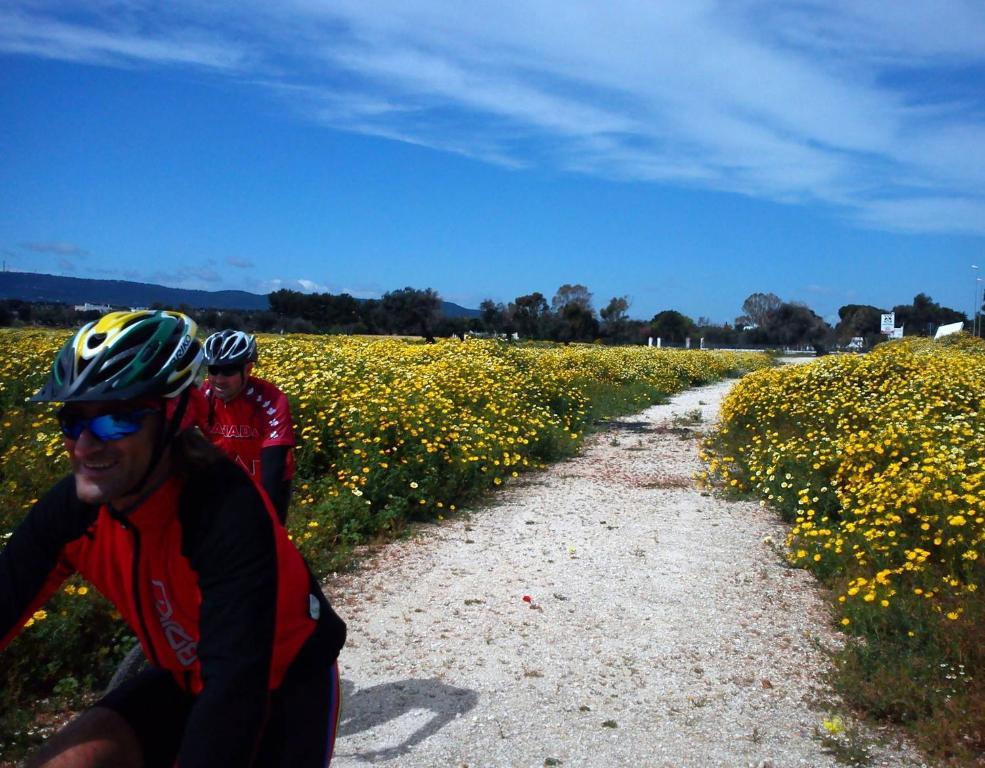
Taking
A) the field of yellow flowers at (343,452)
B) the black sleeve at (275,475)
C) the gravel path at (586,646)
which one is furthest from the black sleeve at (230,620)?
the field of yellow flowers at (343,452)

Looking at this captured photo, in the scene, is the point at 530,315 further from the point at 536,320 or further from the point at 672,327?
the point at 672,327

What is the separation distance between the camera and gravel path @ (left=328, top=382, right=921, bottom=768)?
416 centimetres

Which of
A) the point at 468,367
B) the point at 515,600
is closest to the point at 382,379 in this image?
the point at 468,367

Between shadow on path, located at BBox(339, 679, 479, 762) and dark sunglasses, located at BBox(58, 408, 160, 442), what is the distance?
268 cm

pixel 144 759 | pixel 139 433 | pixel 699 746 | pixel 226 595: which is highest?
pixel 139 433

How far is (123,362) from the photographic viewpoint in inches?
73.7

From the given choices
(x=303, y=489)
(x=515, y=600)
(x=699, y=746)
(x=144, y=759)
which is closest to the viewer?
(x=144, y=759)

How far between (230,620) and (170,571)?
8.6 inches

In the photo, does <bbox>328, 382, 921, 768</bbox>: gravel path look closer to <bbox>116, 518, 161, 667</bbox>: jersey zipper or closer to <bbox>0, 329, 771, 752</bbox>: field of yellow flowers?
<bbox>0, 329, 771, 752</bbox>: field of yellow flowers

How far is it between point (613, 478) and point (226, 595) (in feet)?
31.5

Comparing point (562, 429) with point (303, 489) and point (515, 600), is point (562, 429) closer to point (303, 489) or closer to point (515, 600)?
point (303, 489)

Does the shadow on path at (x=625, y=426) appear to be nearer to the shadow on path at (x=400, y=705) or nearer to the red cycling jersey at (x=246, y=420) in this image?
the shadow on path at (x=400, y=705)

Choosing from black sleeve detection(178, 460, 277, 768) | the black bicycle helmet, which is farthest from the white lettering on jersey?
the black bicycle helmet

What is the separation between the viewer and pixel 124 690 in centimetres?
207
